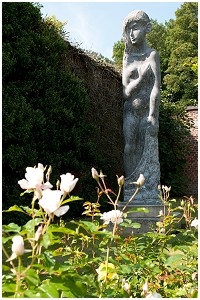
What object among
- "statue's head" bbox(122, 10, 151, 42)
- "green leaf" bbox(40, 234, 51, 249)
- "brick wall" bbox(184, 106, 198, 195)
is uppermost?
"statue's head" bbox(122, 10, 151, 42)

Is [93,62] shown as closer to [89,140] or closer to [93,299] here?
[89,140]

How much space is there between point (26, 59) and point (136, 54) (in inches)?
60.7

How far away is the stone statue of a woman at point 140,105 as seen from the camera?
18.4 feet

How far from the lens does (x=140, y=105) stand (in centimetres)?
567

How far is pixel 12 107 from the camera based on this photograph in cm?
530

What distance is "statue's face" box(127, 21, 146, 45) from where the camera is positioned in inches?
224

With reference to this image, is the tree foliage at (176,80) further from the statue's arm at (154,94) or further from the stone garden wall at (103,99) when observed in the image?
the statue's arm at (154,94)

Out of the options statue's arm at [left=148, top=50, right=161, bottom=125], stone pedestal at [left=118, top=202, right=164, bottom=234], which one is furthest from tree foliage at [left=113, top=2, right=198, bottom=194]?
stone pedestal at [left=118, top=202, right=164, bottom=234]

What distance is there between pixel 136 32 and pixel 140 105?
102 centimetres

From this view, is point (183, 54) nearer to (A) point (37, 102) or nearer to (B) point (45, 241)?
(A) point (37, 102)

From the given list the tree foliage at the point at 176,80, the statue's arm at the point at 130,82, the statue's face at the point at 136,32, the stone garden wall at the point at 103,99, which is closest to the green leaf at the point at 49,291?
the statue's arm at the point at 130,82

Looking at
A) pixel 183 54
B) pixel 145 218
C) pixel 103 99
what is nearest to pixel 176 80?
pixel 183 54

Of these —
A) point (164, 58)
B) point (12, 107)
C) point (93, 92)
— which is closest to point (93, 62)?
point (93, 92)

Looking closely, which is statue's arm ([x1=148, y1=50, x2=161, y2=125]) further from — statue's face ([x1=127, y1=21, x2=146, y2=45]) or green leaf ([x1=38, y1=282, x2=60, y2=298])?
green leaf ([x1=38, y1=282, x2=60, y2=298])
